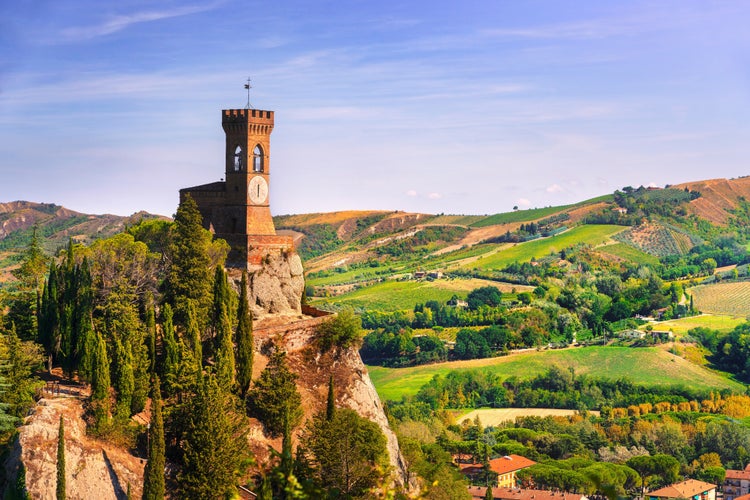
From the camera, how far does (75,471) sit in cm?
4312

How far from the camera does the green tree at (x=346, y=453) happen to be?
48.2 m

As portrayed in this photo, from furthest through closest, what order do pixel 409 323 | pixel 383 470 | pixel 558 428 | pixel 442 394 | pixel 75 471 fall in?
pixel 409 323 → pixel 442 394 → pixel 558 428 → pixel 383 470 → pixel 75 471

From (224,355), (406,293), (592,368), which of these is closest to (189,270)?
(224,355)

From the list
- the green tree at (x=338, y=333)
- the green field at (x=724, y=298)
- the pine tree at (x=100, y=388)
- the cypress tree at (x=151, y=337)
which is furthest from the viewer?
the green field at (x=724, y=298)

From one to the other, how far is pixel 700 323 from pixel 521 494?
89382 millimetres

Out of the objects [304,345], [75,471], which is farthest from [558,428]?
[75,471]

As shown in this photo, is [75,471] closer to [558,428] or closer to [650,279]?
[558,428]

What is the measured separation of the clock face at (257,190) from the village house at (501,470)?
37.8 meters

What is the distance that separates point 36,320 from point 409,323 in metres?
114

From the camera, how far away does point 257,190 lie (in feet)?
201

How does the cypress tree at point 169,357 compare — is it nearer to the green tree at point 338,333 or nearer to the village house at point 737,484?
the green tree at point 338,333

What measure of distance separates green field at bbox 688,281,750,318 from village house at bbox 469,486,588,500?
10038cm

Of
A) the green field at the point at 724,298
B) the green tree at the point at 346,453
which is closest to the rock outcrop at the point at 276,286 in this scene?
the green tree at the point at 346,453

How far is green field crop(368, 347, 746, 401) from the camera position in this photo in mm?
133750
